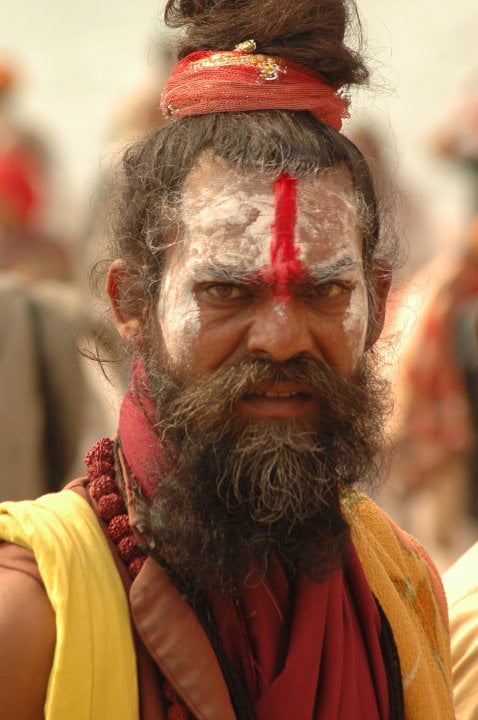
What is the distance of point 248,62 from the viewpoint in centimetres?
279

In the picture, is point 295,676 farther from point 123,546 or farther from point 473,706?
point 473,706

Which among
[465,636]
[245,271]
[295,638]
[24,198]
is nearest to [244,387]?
[245,271]

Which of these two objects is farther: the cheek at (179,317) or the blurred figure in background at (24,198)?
the blurred figure in background at (24,198)

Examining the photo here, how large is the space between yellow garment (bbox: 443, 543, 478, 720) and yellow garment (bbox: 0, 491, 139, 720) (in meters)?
1.02

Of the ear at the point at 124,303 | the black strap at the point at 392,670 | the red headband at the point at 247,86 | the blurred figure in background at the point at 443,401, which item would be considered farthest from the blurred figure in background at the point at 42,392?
the blurred figure in background at the point at 443,401

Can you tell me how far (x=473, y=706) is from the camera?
10.1 feet

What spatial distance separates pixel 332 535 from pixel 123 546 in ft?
1.51

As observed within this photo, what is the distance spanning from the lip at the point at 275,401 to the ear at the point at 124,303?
0.35m

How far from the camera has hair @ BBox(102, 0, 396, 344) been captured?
274 cm

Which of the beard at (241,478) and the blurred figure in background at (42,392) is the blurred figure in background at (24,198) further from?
the beard at (241,478)

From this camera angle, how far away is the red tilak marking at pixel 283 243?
8.73ft

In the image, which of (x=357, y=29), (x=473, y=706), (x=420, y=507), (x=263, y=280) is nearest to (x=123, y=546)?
(x=263, y=280)

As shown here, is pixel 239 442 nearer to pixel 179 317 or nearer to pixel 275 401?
pixel 275 401

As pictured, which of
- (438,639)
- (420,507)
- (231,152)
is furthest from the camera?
(420,507)
